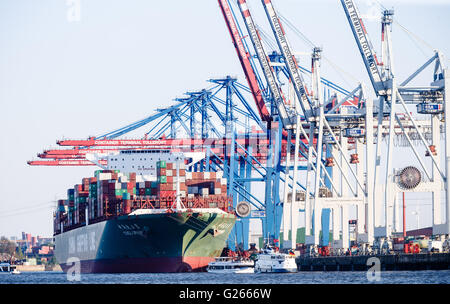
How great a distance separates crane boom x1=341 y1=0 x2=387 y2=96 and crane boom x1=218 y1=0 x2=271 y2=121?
2572cm

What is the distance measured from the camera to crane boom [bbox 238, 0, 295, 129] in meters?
77.3

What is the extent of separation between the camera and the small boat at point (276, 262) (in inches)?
2422

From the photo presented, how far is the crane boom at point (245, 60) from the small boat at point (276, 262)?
86.2 feet

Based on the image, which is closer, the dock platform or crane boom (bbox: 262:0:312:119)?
the dock platform

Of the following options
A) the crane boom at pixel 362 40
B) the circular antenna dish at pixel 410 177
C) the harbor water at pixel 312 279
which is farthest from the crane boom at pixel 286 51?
the harbor water at pixel 312 279

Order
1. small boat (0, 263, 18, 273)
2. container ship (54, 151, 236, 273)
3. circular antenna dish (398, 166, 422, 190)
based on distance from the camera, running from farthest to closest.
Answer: small boat (0, 263, 18, 273), container ship (54, 151, 236, 273), circular antenna dish (398, 166, 422, 190)

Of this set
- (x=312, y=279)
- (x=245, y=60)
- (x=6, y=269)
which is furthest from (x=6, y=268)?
(x=312, y=279)

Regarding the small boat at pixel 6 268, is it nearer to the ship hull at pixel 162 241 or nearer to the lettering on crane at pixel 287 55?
the ship hull at pixel 162 241

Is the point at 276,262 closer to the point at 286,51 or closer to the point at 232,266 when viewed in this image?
the point at 232,266

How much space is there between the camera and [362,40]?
60.0 metres

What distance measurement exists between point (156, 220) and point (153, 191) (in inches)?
213

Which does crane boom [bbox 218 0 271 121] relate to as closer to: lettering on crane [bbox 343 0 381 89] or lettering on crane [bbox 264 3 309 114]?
lettering on crane [bbox 264 3 309 114]

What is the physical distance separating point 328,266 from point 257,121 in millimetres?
34063

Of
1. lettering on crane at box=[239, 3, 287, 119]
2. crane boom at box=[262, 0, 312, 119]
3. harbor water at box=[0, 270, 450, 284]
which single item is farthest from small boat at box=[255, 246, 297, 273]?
lettering on crane at box=[239, 3, 287, 119]
